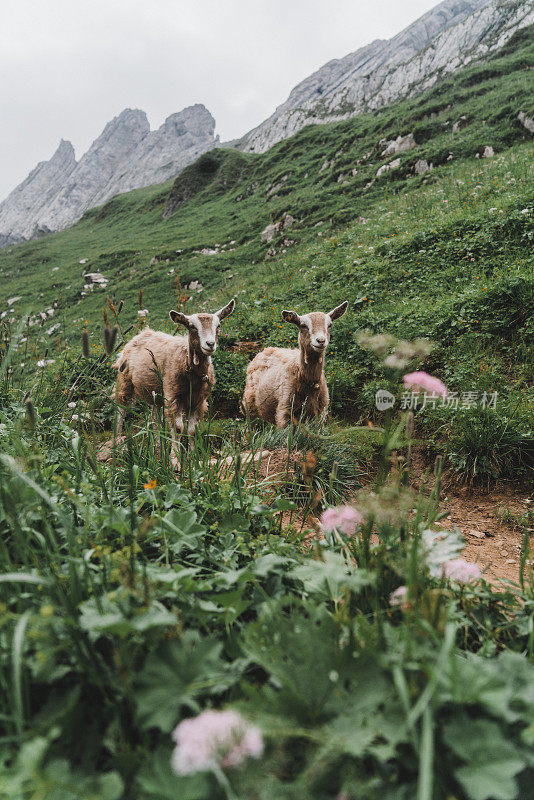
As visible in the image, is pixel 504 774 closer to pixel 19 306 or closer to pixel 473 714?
pixel 473 714

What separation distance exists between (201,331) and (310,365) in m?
1.52

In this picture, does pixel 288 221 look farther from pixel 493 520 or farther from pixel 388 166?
pixel 493 520

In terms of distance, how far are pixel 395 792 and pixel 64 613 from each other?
968mm

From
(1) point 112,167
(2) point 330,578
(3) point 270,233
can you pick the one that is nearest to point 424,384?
(2) point 330,578

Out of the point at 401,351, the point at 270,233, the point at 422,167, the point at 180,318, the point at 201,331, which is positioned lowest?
the point at 401,351

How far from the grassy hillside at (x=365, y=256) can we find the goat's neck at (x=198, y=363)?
931 mm

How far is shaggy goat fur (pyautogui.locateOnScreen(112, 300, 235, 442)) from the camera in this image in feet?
16.5

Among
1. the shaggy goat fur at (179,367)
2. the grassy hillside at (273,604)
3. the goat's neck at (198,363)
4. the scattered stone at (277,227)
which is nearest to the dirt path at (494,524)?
the grassy hillside at (273,604)

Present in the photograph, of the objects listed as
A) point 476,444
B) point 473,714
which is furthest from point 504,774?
point 476,444

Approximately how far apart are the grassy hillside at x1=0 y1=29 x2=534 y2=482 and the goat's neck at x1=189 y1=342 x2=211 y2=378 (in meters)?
0.93

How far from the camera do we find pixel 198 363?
530 centimetres

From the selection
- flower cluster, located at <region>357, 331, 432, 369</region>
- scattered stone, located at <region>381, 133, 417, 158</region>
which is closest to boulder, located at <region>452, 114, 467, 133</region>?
scattered stone, located at <region>381, 133, 417, 158</region>

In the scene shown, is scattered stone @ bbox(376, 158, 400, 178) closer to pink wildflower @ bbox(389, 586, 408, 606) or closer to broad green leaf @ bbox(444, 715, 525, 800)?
pink wildflower @ bbox(389, 586, 408, 606)

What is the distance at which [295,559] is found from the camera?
1918 mm
